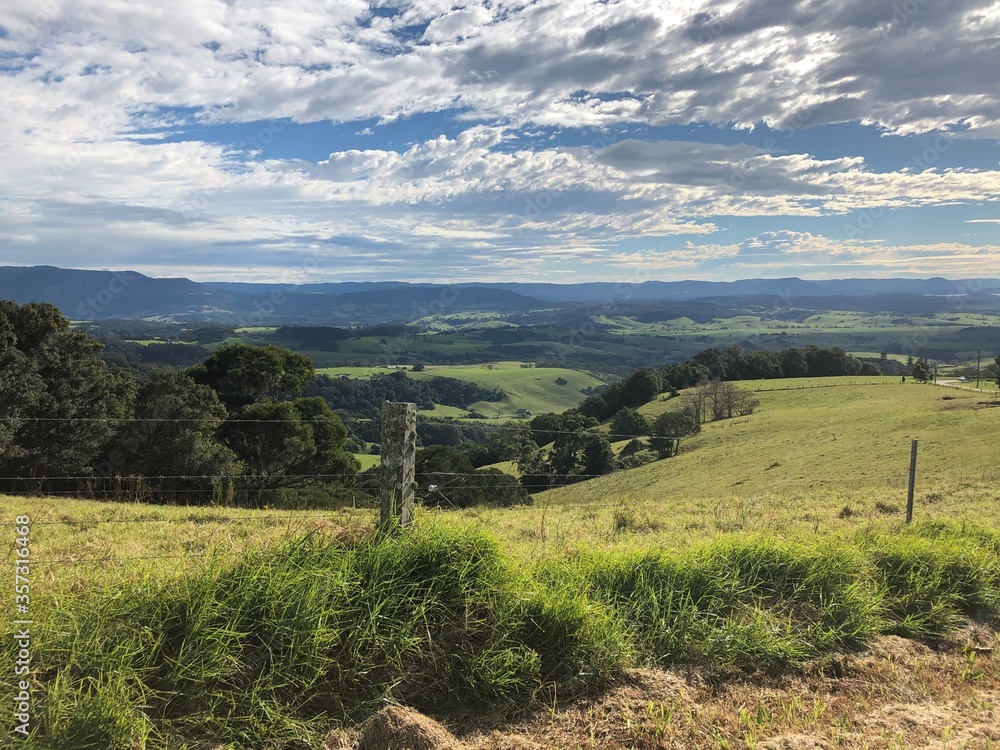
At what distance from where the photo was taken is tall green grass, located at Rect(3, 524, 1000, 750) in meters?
3.28

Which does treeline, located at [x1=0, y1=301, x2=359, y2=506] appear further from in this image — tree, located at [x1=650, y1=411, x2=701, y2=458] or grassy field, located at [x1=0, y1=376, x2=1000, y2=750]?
tree, located at [x1=650, y1=411, x2=701, y2=458]

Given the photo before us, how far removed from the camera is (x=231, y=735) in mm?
3225

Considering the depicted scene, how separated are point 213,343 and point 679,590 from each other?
130m

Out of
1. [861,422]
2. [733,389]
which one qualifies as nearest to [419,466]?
[861,422]

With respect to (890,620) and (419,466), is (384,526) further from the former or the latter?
(419,466)

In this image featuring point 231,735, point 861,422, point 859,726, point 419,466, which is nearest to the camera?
point 231,735

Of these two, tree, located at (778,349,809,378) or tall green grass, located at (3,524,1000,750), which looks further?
tree, located at (778,349,809,378)

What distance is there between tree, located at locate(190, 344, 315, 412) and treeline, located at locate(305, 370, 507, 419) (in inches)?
673

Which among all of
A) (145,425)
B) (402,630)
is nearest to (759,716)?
(402,630)

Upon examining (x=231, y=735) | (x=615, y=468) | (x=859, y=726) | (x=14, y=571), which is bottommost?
(x=615, y=468)

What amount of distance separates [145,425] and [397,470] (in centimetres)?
2663

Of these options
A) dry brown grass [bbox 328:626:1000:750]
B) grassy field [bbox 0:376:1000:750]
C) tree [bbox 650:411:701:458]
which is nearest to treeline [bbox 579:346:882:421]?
tree [bbox 650:411:701:458]

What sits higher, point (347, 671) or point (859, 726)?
→ point (347, 671)

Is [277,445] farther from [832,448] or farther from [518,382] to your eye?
[518,382]
